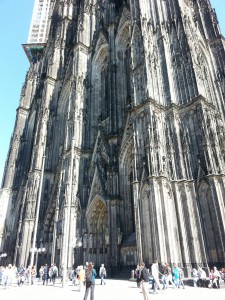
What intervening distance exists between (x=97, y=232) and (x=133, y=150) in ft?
24.6

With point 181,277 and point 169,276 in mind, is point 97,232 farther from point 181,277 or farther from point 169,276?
point 169,276

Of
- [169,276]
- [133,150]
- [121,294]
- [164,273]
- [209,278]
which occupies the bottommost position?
[121,294]

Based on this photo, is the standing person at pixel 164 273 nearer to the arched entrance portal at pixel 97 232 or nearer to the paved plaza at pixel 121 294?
the paved plaza at pixel 121 294

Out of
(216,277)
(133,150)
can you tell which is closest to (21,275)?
(133,150)

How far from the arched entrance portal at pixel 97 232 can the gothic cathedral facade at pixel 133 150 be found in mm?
77

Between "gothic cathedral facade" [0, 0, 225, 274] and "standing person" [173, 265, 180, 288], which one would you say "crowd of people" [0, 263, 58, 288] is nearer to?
"gothic cathedral facade" [0, 0, 225, 274]

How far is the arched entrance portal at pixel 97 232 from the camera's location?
19.8 metres

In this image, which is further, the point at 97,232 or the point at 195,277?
the point at 97,232

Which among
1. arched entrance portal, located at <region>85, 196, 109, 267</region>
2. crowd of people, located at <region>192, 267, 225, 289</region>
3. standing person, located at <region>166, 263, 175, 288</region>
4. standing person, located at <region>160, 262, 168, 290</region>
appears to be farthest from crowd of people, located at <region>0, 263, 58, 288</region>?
crowd of people, located at <region>192, 267, 225, 289</region>

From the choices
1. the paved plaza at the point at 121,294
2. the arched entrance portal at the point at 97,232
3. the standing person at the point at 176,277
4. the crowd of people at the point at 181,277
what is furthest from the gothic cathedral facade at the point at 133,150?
the paved plaza at the point at 121,294

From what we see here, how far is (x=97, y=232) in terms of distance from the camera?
2073 cm

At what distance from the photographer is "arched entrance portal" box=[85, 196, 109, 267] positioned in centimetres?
1978

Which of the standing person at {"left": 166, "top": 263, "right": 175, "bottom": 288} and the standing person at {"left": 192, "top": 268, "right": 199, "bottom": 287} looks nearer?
the standing person at {"left": 166, "top": 263, "right": 175, "bottom": 288}

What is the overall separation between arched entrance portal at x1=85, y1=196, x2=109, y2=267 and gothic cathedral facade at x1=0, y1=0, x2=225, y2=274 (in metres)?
0.08
